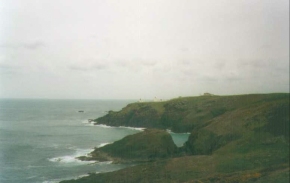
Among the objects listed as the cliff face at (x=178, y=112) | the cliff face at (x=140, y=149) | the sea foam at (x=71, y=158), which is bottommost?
the sea foam at (x=71, y=158)

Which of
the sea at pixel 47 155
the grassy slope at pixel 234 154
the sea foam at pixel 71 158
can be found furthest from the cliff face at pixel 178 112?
the sea foam at pixel 71 158

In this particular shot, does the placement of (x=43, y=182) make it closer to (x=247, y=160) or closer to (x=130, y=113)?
(x=247, y=160)

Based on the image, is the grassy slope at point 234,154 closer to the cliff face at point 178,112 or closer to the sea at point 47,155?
the sea at point 47,155

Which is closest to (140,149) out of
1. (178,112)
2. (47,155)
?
(47,155)

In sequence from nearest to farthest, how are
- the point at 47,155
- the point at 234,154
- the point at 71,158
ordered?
1. the point at 234,154
2. the point at 71,158
3. the point at 47,155

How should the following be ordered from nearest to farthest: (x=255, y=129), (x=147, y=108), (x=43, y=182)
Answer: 1. (x=43, y=182)
2. (x=255, y=129)
3. (x=147, y=108)

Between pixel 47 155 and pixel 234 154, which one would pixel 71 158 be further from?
pixel 234 154

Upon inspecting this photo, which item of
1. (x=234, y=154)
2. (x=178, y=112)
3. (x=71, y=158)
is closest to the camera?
(x=234, y=154)

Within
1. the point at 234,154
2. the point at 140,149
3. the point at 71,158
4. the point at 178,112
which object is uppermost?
the point at 178,112

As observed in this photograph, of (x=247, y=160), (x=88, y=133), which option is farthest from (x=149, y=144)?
(x=88, y=133)
